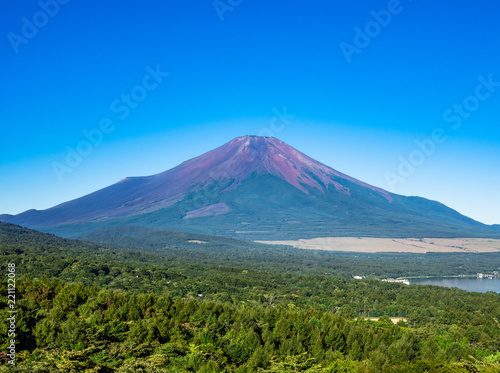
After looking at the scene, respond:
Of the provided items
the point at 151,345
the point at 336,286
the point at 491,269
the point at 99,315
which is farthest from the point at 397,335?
the point at 491,269

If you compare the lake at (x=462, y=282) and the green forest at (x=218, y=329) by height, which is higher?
the green forest at (x=218, y=329)

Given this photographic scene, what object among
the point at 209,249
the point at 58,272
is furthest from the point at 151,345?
the point at 209,249

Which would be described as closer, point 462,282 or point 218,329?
point 218,329

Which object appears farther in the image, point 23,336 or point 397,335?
point 397,335

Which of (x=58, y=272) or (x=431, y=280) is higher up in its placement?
(x=58, y=272)

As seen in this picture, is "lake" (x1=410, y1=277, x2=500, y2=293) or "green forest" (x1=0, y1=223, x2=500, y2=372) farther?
"lake" (x1=410, y1=277, x2=500, y2=293)

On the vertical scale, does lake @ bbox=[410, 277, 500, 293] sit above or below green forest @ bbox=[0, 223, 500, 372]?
below

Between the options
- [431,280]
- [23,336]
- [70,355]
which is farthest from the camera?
[431,280]

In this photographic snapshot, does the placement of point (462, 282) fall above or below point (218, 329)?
below

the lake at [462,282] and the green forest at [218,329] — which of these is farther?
the lake at [462,282]

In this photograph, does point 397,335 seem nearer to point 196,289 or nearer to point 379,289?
point 196,289

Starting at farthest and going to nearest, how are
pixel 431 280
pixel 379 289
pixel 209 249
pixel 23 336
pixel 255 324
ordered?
pixel 209 249
pixel 431 280
pixel 379 289
pixel 255 324
pixel 23 336
